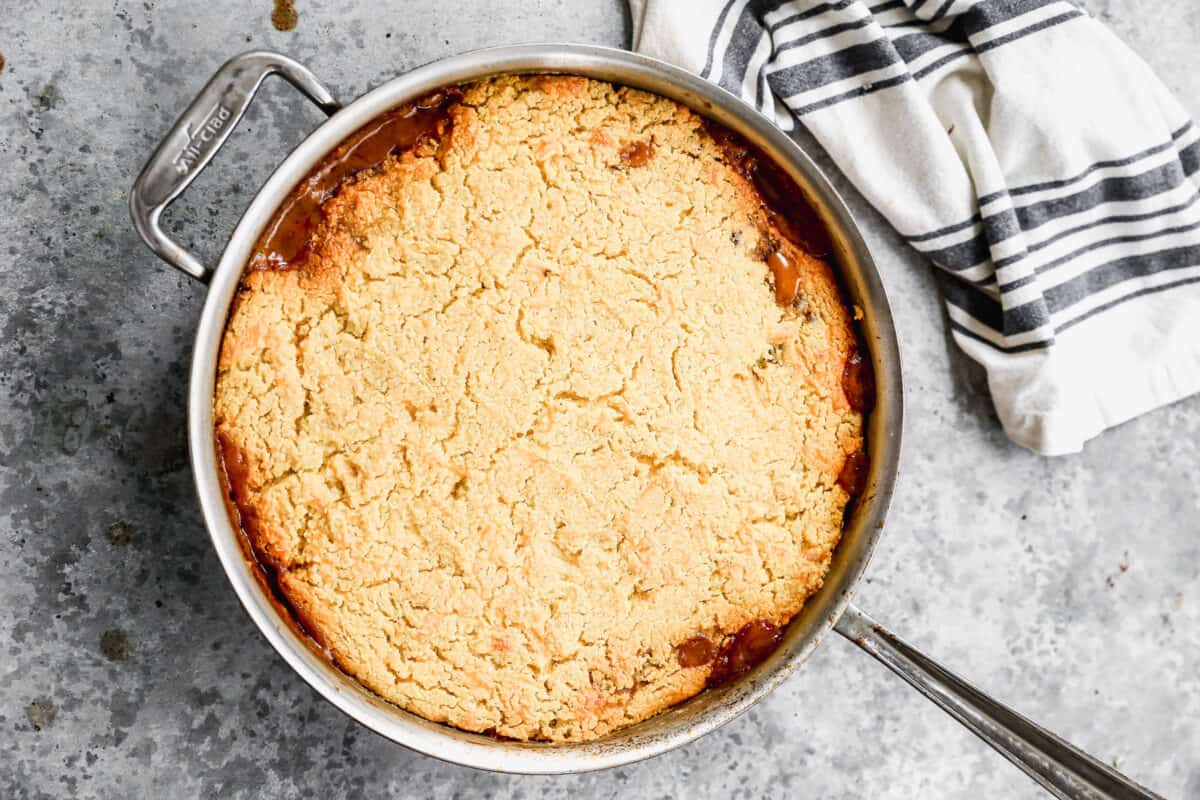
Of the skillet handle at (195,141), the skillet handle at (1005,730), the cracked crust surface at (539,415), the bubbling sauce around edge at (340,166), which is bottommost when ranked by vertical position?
the skillet handle at (1005,730)

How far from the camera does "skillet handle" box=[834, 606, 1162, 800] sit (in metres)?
1.29

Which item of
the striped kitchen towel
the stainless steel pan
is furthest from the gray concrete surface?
the stainless steel pan

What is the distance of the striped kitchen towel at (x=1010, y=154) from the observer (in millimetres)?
1708

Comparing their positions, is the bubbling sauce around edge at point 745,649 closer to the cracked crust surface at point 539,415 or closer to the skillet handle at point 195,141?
the cracked crust surface at point 539,415

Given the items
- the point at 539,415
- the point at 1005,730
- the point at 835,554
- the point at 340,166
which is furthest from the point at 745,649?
the point at 340,166

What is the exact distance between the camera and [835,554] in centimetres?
153

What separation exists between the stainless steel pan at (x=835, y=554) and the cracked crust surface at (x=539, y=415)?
1.4 inches

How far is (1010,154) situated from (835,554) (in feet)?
2.51

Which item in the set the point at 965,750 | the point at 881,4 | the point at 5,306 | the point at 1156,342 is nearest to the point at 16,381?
the point at 5,306

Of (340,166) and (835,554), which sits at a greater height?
(340,166)

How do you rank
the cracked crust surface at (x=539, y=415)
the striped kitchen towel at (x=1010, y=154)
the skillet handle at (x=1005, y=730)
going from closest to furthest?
the skillet handle at (x=1005, y=730) < the cracked crust surface at (x=539, y=415) < the striped kitchen towel at (x=1010, y=154)

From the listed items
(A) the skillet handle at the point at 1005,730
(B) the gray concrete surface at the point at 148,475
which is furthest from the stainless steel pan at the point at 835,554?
(B) the gray concrete surface at the point at 148,475

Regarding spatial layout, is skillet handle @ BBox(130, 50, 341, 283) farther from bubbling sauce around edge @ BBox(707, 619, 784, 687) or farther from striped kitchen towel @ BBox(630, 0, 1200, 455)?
bubbling sauce around edge @ BBox(707, 619, 784, 687)

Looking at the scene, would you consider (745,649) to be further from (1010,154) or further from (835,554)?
(1010,154)
